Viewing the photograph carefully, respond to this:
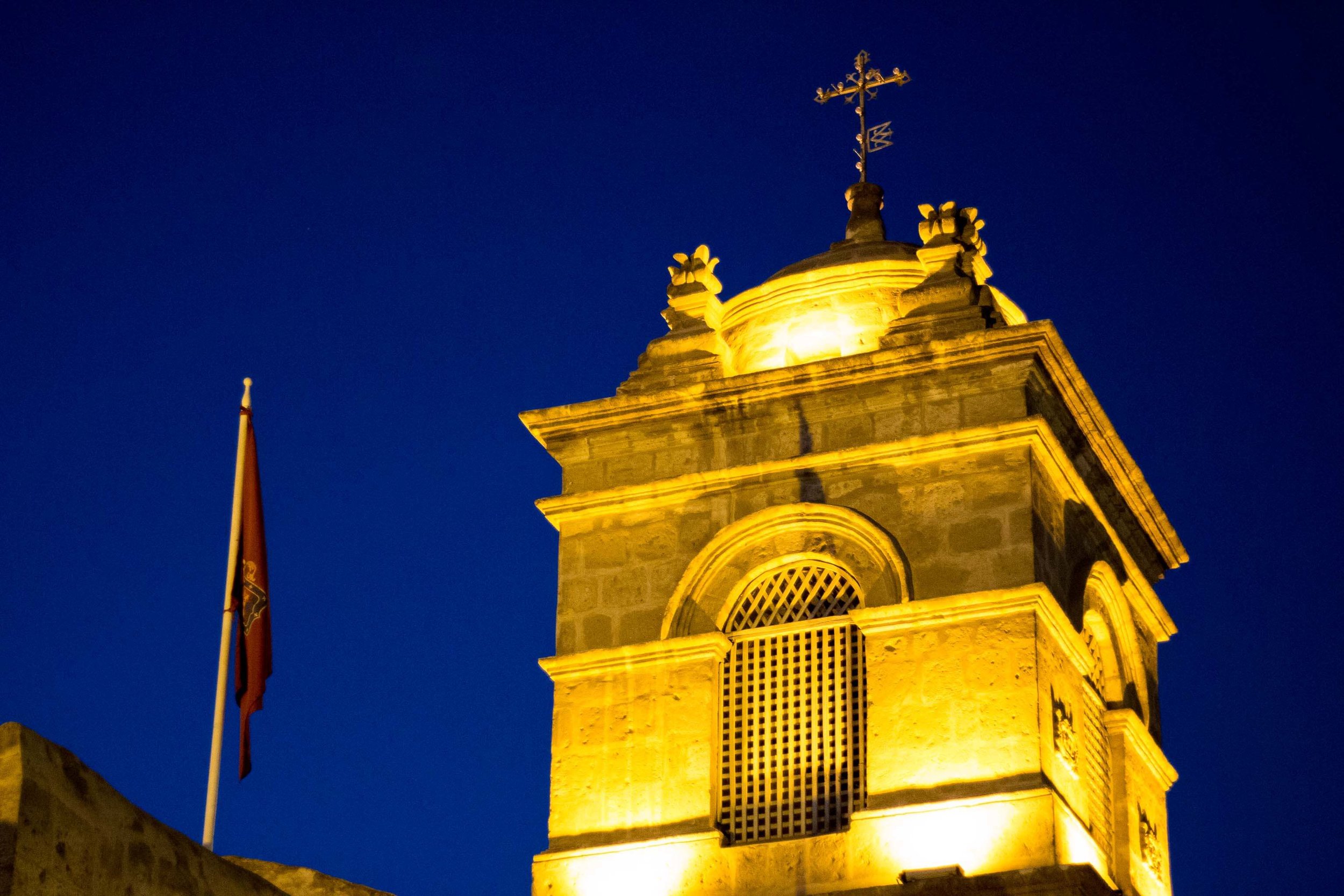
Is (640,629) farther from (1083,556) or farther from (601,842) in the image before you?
(1083,556)

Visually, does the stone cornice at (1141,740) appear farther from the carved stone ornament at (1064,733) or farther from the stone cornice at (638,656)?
the stone cornice at (638,656)

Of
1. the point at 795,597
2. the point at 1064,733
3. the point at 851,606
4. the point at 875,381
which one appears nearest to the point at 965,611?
the point at 851,606

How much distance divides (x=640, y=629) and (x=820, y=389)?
131 inches

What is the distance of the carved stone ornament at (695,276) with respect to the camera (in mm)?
28500

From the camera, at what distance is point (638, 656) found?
1030 inches

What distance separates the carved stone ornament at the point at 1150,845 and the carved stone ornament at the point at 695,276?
7879 mm

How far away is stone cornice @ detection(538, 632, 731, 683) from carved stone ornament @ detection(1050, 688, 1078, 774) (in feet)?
11.8

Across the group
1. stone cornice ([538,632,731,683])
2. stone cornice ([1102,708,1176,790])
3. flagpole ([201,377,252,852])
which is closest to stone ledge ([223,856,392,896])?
flagpole ([201,377,252,852])

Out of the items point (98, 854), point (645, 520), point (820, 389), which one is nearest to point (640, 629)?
point (645, 520)

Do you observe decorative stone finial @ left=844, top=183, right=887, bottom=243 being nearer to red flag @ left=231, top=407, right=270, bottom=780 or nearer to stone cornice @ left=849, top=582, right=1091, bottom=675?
stone cornice @ left=849, top=582, right=1091, bottom=675

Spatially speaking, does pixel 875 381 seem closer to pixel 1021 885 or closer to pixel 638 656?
pixel 638 656

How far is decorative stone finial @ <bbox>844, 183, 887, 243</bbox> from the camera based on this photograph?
29.8 m

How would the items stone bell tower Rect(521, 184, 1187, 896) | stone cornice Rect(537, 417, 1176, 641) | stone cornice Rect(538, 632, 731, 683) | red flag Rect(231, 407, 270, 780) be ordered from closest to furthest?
1. red flag Rect(231, 407, 270, 780)
2. stone bell tower Rect(521, 184, 1187, 896)
3. stone cornice Rect(537, 417, 1176, 641)
4. stone cornice Rect(538, 632, 731, 683)

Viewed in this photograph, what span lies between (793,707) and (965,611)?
217cm
